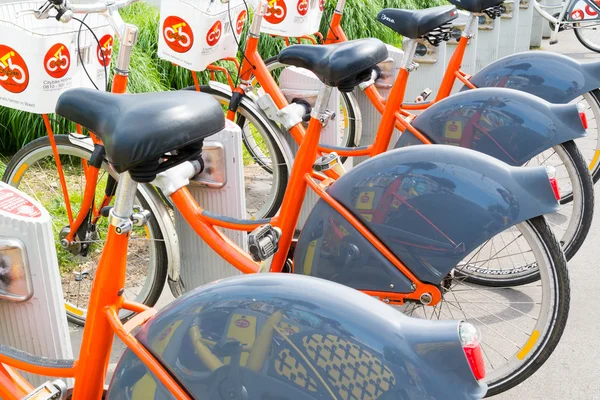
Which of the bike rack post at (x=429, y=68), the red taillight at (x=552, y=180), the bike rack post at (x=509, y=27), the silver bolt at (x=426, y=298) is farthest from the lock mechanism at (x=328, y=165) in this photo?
the bike rack post at (x=509, y=27)

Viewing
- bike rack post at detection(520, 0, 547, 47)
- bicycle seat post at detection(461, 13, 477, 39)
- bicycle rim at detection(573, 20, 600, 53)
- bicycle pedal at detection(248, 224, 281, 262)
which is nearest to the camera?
bicycle pedal at detection(248, 224, 281, 262)

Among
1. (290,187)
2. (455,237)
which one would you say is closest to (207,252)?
(290,187)

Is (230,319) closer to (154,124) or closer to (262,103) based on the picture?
A: (154,124)

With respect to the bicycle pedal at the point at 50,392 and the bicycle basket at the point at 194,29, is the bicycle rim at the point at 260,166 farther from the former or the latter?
the bicycle pedal at the point at 50,392

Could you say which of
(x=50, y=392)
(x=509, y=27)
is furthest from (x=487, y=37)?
(x=50, y=392)

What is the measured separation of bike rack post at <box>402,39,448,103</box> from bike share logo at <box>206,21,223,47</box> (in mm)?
2108

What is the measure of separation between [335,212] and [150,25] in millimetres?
3917

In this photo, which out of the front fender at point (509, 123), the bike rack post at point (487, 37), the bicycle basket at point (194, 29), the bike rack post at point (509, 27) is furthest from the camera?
the bike rack post at point (509, 27)

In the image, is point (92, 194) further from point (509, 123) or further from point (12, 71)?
point (509, 123)

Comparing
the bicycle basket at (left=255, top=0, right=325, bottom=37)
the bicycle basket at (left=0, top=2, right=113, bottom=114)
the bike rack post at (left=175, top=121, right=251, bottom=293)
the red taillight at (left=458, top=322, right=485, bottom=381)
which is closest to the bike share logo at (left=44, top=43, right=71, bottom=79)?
the bicycle basket at (left=0, top=2, right=113, bottom=114)

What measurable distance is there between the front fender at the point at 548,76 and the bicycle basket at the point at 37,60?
2.44 meters

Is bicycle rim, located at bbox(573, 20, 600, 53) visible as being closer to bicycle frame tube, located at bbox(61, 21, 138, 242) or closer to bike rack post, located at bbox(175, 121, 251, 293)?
bike rack post, located at bbox(175, 121, 251, 293)

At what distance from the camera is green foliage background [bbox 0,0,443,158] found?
17.3 ft

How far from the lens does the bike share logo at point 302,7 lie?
15.9ft
